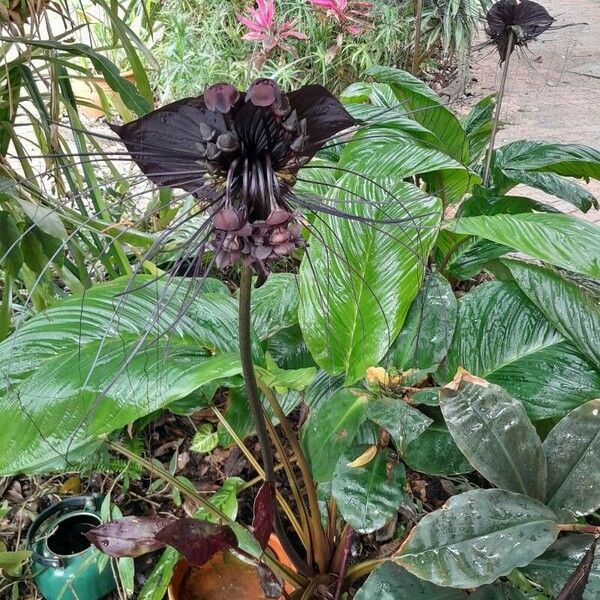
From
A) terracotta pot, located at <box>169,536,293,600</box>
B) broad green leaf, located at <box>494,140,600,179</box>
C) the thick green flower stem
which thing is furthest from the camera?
broad green leaf, located at <box>494,140,600,179</box>

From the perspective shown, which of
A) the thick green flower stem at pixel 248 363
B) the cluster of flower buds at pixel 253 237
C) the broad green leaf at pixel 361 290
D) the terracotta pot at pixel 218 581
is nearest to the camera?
the cluster of flower buds at pixel 253 237

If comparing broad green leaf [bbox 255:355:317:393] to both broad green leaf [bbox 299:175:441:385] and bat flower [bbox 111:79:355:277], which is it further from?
bat flower [bbox 111:79:355:277]

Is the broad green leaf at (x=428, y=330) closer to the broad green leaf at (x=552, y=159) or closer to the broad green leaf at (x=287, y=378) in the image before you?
the broad green leaf at (x=287, y=378)

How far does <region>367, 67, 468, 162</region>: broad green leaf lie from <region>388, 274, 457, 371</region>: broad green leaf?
0.58 meters

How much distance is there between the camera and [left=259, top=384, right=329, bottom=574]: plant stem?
0.86 m

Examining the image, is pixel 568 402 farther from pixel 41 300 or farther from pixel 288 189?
pixel 41 300

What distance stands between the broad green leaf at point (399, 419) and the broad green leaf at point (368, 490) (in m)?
0.05

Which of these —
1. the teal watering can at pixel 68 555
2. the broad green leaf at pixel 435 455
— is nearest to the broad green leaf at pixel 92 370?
the broad green leaf at pixel 435 455

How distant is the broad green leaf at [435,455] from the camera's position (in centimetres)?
82

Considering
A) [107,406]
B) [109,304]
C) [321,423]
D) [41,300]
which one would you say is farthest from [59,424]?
[41,300]

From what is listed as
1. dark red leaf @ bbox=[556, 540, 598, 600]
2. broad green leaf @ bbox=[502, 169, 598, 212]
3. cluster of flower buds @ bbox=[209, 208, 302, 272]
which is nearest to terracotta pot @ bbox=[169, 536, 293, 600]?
dark red leaf @ bbox=[556, 540, 598, 600]

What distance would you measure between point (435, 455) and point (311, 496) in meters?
0.22

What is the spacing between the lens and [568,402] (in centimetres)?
88

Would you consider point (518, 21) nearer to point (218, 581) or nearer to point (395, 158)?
point (395, 158)
